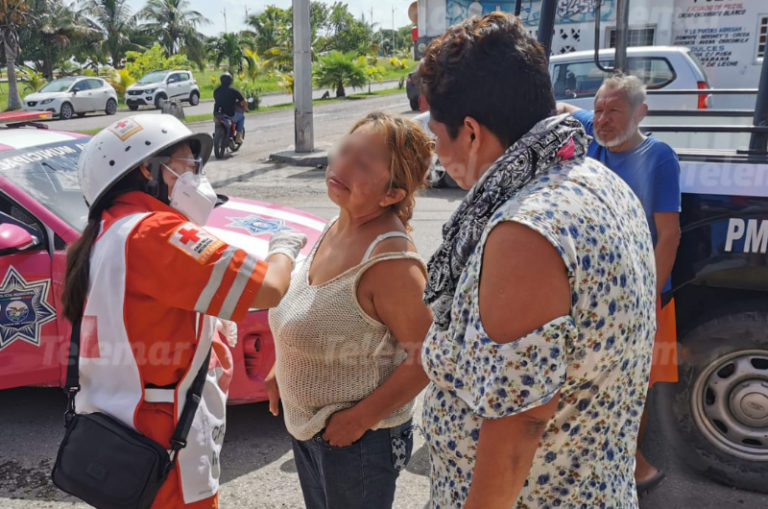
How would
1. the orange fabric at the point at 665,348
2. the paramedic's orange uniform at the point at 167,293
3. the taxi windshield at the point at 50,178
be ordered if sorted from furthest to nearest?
the taxi windshield at the point at 50,178, the orange fabric at the point at 665,348, the paramedic's orange uniform at the point at 167,293

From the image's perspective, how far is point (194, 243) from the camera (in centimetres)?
195

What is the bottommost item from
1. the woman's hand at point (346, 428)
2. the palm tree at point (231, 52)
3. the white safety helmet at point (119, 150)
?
the woman's hand at point (346, 428)

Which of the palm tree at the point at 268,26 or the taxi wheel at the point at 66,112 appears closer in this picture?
the taxi wheel at the point at 66,112

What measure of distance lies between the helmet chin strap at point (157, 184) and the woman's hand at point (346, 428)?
81 centimetres

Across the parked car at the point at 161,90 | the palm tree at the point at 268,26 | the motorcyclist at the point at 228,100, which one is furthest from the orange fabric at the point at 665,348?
the palm tree at the point at 268,26

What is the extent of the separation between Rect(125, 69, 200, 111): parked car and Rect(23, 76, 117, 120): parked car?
884mm

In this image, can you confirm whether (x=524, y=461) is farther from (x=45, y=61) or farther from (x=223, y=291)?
(x=45, y=61)

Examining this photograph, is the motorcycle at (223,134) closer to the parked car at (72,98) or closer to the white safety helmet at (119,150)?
the parked car at (72,98)

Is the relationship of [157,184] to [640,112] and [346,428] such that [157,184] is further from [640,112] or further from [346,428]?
[640,112]

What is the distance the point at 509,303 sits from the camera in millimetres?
1274

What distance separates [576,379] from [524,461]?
0.58 feet

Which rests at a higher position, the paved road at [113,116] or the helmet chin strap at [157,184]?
the helmet chin strap at [157,184]

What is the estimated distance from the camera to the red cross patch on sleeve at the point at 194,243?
1.93m

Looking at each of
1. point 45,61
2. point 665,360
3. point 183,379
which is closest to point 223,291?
point 183,379
